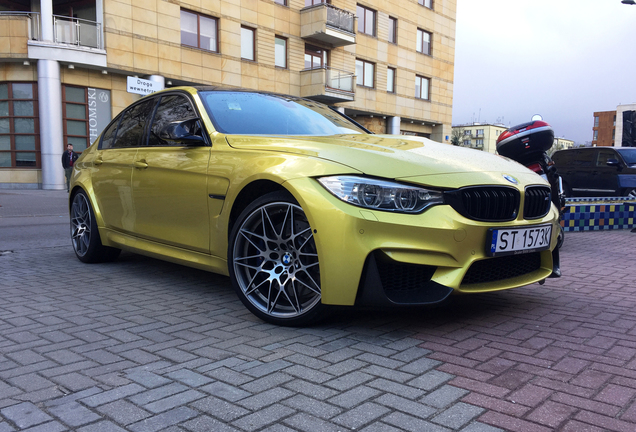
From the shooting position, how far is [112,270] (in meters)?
5.16

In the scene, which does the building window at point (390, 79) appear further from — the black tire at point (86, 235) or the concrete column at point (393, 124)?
the black tire at point (86, 235)

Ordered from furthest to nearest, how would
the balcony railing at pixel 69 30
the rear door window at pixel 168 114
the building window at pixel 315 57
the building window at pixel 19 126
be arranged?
the building window at pixel 315 57 → the building window at pixel 19 126 → the balcony railing at pixel 69 30 → the rear door window at pixel 168 114

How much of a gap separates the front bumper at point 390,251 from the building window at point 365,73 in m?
29.8

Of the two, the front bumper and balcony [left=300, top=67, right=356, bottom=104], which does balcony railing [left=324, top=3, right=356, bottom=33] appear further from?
the front bumper

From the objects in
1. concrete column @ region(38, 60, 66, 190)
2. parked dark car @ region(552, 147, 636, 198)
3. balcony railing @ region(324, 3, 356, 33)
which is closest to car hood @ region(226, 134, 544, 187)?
parked dark car @ region(552, 147, 636, 198)

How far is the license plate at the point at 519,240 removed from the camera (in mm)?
3088

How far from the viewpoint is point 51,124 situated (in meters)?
Answer: 20.6

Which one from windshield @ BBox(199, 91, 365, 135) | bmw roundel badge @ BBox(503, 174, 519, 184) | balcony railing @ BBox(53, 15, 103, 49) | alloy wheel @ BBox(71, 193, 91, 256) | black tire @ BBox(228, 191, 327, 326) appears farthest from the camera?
balcony railing @ BBox(53, 15, 103, 49)

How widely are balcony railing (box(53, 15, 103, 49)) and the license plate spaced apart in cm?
2090

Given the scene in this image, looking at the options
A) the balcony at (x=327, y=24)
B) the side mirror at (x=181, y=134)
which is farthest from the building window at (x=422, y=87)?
the side mirror at (x=181, y=134)

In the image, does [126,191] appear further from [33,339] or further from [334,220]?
[334,220]

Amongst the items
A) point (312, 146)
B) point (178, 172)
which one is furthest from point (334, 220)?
point (178, 172)

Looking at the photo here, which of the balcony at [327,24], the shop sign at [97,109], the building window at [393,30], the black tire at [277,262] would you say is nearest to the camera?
the black tire at [277,262]

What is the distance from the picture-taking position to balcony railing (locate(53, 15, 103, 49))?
2048 centimetres
